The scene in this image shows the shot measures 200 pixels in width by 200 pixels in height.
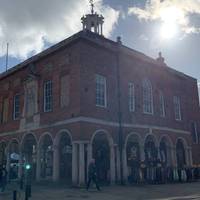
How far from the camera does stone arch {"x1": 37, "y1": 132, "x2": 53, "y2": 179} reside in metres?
21.2

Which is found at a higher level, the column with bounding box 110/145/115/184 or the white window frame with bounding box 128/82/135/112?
the white window frame with bounding box 128/82/135/112

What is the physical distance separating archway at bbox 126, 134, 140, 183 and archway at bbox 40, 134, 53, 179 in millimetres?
5637

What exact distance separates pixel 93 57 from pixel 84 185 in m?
Answer: 8.40

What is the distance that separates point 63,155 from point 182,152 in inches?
473

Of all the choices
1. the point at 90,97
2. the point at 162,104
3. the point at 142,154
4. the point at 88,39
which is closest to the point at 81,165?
the point at 90,97

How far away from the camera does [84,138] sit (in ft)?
59.2

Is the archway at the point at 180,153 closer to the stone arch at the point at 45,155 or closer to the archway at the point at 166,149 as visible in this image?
the archway at the point at 166,149

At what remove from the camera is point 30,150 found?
23844mm

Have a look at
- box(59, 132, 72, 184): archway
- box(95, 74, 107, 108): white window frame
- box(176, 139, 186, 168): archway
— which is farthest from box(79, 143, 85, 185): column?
box(176, 139, 186, 168): archway

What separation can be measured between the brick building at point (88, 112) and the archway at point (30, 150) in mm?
76

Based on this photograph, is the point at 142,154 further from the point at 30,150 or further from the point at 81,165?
the point at 30,150

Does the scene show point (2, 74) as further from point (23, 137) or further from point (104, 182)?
point (104, 182)

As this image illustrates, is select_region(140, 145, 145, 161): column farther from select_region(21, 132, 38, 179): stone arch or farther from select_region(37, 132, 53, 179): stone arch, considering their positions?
select_region(21, 132, 38, 179): stone arch

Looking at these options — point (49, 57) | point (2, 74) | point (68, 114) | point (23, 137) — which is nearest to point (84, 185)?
point (68, 114)
